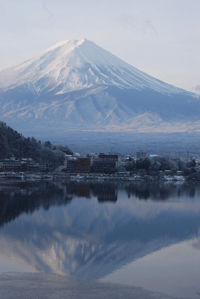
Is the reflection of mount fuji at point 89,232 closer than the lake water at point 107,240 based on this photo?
No

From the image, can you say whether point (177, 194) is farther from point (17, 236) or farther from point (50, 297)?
point (50, 297)

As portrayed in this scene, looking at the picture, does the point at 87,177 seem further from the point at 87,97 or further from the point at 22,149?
the point at 87,97

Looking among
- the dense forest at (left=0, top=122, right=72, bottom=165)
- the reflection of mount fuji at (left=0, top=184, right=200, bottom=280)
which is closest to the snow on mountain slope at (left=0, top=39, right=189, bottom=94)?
the dense forest at (left=0, top=122, right=72, bottom=165)

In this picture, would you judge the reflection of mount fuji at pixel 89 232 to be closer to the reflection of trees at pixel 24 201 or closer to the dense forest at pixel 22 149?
the reflection of trees at pixel 24 201

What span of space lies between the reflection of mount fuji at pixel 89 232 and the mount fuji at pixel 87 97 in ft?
321

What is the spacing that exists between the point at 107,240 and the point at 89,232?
1.45m

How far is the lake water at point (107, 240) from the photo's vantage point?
439 inches

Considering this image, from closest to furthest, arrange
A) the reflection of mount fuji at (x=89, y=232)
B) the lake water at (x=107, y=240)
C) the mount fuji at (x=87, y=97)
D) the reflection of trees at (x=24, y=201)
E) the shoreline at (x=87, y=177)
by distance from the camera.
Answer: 1. the lake water at (x=107, y=240)
2. the reflection of mount fuji at (x=89, y=232)
3. the reflection of trees at (x=24, y=201)
4. the shoreline at (x=87, y=177)
5. the mount fuji at (x=87, y=97)

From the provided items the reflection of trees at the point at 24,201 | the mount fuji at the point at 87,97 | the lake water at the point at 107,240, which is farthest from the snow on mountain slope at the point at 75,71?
the lake water at the point at 107,240

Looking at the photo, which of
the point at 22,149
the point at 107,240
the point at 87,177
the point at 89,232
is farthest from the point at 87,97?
the point at 107,240

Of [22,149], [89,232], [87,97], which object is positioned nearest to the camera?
[89,232]

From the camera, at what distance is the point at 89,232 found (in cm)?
1611

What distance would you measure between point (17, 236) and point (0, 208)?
630cm

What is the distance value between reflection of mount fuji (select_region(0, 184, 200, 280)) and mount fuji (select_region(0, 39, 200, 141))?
97839 mm
